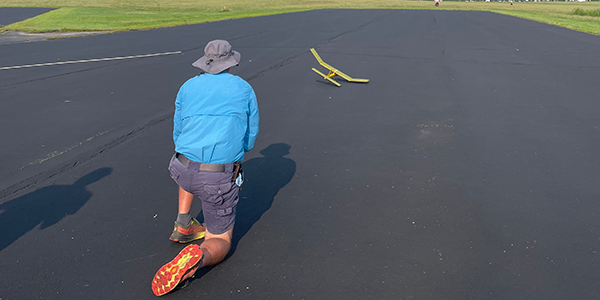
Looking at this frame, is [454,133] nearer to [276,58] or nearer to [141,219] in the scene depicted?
[141,219]

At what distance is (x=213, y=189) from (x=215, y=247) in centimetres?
46

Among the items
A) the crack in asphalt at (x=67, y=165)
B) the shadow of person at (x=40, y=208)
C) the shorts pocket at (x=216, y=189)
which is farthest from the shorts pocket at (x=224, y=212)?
the crack in asphalt at (x=67, y=165)

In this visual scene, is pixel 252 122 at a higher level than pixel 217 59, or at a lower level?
lower

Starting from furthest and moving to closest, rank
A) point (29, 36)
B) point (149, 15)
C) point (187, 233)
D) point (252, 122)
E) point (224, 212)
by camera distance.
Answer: point (149, 15)
point (29, 36)
point (187, 233)
point (252, 122)
point (224, 212)

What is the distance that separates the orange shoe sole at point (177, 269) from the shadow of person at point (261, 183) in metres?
0.78

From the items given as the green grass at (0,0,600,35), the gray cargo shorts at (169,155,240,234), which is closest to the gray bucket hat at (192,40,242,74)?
the gray cargo shorts at (169,155,240,234)

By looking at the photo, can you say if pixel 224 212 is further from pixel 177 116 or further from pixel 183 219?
pixel 177 116

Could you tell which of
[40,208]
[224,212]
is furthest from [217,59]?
[40,208]

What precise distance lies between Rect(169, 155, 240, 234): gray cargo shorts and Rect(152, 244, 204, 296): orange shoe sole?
419 mm

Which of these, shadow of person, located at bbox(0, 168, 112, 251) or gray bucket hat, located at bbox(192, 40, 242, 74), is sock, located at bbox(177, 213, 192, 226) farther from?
shadow of person, located at bbox(0, 168, 112, 251)

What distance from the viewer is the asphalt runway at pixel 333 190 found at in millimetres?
3646

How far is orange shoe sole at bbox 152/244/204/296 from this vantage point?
10.4 feet

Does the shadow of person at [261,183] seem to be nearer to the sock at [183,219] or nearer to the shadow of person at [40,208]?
the sock at [183,219]

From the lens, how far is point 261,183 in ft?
17.8
